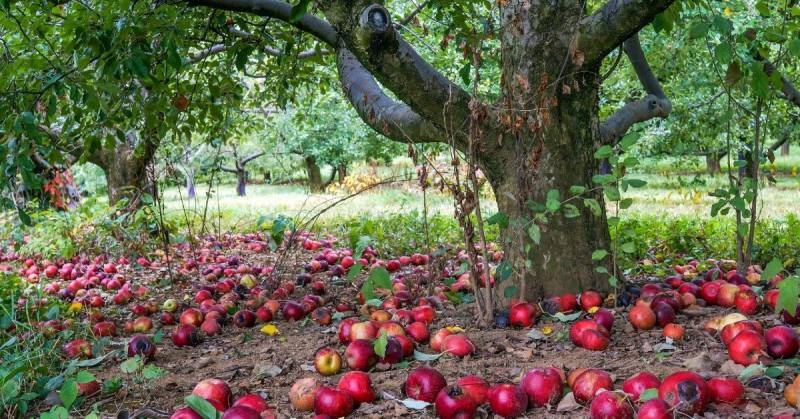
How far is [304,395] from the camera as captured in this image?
2424 millimetres

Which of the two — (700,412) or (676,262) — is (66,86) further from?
(676,262)

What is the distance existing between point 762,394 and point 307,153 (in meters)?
21.1

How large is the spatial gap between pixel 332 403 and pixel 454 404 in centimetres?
42

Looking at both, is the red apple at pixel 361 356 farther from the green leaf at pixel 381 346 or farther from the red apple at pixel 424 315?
the red apple at pixel 424 315

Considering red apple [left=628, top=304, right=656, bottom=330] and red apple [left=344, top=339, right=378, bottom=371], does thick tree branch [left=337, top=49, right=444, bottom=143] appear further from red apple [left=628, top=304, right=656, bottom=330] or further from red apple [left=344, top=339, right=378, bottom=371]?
red apple [left=628, top=304, right=656, bottom=330]

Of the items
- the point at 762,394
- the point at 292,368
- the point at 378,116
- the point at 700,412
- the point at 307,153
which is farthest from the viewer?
the point at 307,153

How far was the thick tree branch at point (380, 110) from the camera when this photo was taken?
365 centimetres

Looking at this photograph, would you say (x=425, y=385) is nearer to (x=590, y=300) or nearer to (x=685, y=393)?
(x=685, y=393)

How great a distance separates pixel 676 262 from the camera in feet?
17.7

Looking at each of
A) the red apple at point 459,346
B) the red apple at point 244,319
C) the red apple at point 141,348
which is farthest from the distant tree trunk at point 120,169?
the red apple at point 459,346

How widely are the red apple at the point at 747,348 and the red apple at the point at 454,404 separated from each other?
1.02m

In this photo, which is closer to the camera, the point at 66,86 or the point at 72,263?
the point at 66,86

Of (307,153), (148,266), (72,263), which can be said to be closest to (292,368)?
(148,266)

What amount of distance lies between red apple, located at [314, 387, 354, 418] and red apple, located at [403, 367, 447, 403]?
231 millimetres
